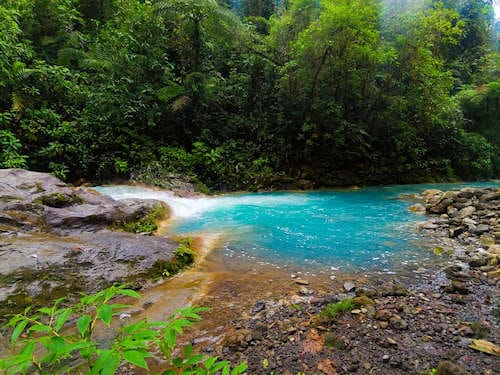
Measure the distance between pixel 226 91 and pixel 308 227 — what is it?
1017cm

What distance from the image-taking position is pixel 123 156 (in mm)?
11320

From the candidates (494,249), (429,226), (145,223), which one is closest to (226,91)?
(145,223)

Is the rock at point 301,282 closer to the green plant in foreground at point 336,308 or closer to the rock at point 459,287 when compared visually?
the green plant in foreground at point 336,308

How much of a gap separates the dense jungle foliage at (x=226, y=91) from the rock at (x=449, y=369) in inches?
405

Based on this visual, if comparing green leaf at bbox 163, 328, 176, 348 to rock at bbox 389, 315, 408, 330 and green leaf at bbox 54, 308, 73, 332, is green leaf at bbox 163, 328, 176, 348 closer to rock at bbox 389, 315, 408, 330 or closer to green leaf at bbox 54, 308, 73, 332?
green leaf at bbox 54, 308, 73, 332

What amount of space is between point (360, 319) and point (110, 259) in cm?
315

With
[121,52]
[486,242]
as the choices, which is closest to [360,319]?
[486,242]

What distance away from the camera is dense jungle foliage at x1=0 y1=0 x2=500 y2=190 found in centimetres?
1089

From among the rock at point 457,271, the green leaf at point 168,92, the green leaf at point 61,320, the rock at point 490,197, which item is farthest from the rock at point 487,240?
the green leaf at point 168,92

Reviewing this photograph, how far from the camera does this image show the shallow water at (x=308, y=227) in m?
4.45

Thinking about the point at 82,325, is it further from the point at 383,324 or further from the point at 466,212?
the point at 466,212

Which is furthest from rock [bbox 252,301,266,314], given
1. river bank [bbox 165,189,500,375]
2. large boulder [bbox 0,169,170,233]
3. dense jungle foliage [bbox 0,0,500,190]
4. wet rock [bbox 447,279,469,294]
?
dense jungle foliage [bbox 0,0,500,190]

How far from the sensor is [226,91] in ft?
46.9

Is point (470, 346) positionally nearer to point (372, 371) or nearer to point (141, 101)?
point (372, 371)
